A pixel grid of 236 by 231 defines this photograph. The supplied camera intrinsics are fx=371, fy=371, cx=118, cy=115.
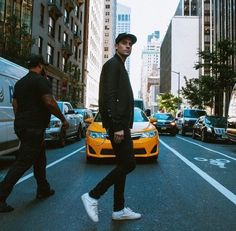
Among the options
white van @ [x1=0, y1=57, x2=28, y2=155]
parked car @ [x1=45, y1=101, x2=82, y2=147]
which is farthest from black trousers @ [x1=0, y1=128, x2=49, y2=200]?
parked car @ [x1=45, y1=101, x2=82, y2=147]

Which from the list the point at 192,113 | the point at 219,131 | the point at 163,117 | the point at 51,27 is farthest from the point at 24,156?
the point at 51,27

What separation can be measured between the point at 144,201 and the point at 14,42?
49.4ft

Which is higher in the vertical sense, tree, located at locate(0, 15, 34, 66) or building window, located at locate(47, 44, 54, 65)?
building window, located at locate(47, 44, 54, 65)

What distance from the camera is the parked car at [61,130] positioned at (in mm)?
13078

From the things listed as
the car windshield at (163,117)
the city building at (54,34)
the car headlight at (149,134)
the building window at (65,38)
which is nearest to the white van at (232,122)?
the car headlight at (149,134)

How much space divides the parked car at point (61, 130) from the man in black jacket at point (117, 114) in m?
8.45

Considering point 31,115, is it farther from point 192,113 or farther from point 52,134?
point 192,113

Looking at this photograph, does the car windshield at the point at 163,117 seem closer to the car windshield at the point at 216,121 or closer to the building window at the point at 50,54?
the car windshield at the point at 216,121

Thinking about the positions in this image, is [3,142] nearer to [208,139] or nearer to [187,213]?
[187,213]

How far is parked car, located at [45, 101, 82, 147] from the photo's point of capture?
1308cm

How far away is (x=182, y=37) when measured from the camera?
10838 centimetres

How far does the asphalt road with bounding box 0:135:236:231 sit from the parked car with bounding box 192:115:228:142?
10.4 m

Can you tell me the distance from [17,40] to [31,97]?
583 inches

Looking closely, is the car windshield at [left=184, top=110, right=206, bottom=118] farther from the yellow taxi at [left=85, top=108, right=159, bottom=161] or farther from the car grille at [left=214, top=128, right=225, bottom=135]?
the yellow taxi at [left=85, top=108, right=159, bottom=161]
